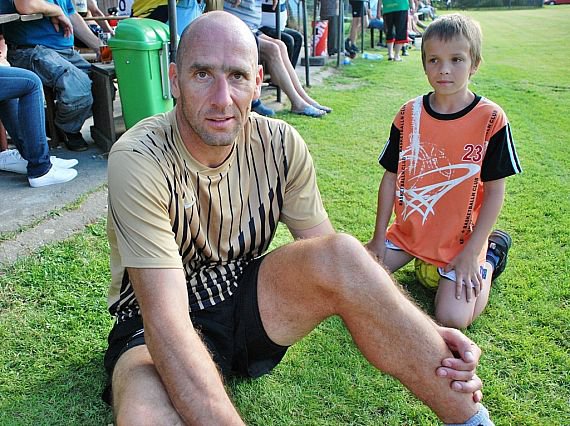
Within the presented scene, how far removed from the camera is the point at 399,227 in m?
3.02

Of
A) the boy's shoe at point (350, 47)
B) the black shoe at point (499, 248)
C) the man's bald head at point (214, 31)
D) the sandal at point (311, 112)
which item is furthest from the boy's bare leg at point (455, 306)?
the boy's shoe at point (350, 47)

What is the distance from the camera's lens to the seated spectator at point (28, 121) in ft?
12.2

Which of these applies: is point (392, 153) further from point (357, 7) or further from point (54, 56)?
point (357, 7)

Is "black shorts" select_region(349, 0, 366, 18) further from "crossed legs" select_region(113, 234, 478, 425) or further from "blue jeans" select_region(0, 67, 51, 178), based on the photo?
"crossed legs" select_region(113, 234, 478, 425)

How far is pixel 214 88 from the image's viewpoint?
1.95m

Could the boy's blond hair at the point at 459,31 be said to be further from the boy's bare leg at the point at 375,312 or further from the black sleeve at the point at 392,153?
the boy's bare leg at the point at 375,312

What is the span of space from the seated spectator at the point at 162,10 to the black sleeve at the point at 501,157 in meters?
3.01

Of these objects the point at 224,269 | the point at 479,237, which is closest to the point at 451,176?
the point at 479,237

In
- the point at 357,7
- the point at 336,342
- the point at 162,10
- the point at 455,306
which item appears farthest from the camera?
the point at 357,7

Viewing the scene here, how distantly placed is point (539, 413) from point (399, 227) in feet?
3.73

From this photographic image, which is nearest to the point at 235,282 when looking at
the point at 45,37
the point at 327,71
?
the point at 45,37

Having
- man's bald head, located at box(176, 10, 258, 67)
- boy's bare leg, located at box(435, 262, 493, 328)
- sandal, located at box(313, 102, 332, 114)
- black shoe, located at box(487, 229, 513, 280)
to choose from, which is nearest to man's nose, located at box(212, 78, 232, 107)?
man's bald head, located at box(176, 10, 258, 67)

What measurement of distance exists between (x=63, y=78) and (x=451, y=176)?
2940mm

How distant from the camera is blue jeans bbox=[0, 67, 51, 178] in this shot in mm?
3701
